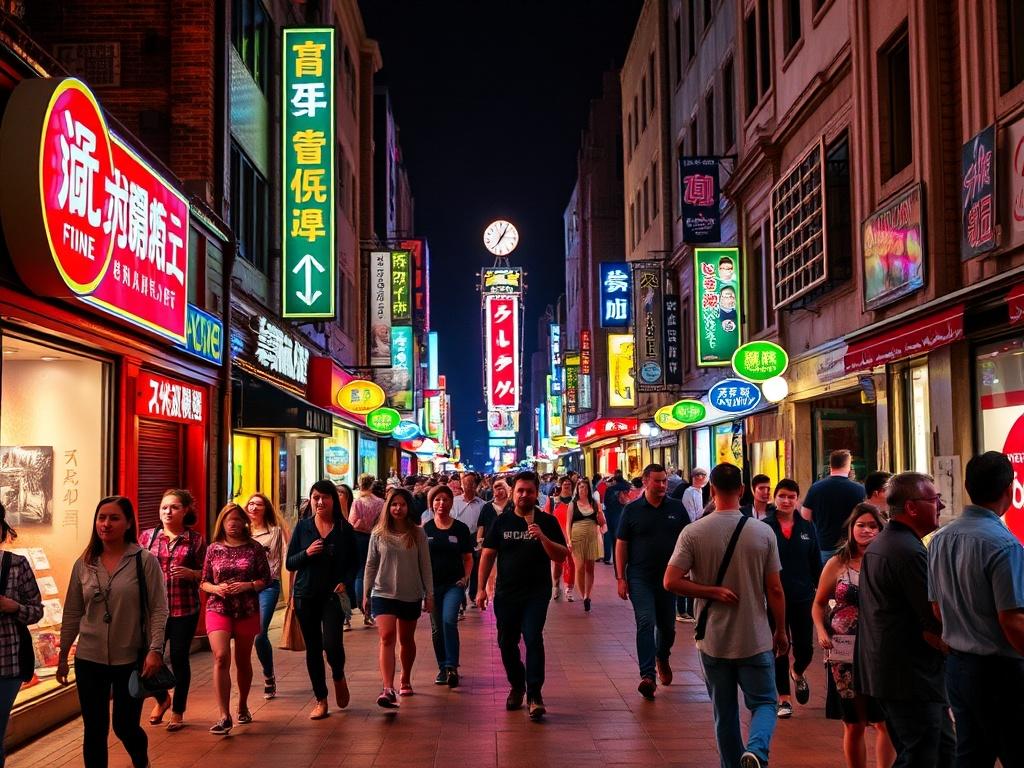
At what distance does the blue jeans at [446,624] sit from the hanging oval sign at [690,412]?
14.4 m

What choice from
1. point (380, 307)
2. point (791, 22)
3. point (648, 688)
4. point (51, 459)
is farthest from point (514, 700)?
point (380, 307)

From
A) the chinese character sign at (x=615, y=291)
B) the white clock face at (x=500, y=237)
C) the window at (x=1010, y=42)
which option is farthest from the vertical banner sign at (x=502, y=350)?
the window at (x=1010, y=42)

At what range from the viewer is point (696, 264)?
2339 centimetres

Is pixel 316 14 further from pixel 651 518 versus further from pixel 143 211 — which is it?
pixel 651 518

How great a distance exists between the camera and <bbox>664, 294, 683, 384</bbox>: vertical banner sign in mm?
29766

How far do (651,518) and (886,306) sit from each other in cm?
529

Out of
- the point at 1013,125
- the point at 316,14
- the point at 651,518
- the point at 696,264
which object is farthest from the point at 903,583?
the point at 316,14

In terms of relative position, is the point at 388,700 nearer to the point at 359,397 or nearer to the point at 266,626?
the point at 266,626

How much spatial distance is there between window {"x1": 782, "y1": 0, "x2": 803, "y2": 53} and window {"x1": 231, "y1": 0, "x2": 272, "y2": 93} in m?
9.22

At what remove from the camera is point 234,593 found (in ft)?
30.4

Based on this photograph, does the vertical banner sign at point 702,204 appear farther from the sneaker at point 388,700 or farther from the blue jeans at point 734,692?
the blue jeans at point 734,692

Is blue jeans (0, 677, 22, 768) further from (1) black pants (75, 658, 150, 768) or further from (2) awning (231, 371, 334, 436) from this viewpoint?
(2) awning (231, 371, 334, 436)

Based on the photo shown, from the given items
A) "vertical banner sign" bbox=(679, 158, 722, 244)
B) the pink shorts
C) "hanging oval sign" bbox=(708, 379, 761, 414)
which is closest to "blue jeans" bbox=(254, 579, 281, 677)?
the pink shorts

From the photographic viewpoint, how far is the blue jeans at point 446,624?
35.9ft
